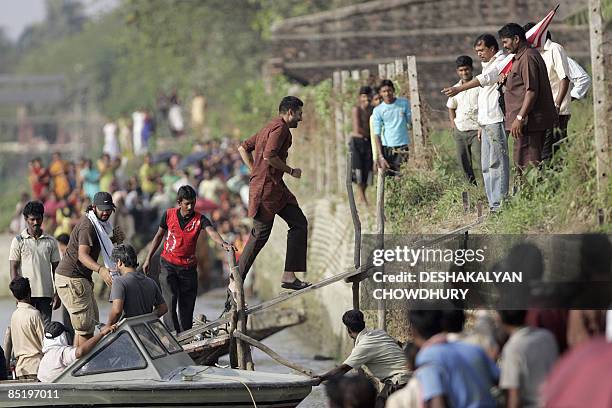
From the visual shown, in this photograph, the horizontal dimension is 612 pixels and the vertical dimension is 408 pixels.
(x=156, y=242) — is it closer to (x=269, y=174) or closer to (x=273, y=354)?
(x=269, y=174)

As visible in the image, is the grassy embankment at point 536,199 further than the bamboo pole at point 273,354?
No

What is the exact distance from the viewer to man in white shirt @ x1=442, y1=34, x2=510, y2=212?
14.0 m

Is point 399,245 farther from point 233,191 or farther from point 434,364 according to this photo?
point 233,191

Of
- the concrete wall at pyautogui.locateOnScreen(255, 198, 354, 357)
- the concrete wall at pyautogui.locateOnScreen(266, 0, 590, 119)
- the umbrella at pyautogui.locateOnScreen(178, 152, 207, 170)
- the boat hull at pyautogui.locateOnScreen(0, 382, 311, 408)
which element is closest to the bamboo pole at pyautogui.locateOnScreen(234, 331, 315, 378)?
the boat hull at pyautogui.locateOnScreen(0, 382, 311, 408)

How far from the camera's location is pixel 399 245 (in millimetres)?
14758

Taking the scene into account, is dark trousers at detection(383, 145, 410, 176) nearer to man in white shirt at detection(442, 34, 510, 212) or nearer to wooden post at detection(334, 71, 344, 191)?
man in white shirt at detection(442, 34, 510, 212)

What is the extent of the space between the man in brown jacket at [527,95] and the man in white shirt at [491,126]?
0.24 metres

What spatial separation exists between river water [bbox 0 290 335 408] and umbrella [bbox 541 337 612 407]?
878 centimetres

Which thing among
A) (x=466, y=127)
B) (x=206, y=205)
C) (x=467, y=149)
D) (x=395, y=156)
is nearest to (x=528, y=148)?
(x=466, y=127)

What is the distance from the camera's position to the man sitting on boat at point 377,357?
12.9 m

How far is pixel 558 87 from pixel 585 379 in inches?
285

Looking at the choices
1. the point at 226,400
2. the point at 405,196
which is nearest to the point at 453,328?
the point at 226,400

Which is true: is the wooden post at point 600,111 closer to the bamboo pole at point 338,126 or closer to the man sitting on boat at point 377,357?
the man sitting on boat at point 377,357

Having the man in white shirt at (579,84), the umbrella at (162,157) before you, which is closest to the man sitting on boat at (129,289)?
the man in white shirt at (579,84)
